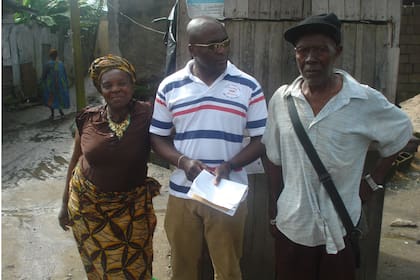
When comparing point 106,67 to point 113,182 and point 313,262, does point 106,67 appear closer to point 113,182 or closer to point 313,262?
point 113,182

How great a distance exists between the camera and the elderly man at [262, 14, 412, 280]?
219 centimetres

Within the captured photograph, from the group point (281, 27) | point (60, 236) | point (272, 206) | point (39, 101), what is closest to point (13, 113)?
point (39, 101)

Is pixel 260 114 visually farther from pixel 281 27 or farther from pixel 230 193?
pixel 281 27

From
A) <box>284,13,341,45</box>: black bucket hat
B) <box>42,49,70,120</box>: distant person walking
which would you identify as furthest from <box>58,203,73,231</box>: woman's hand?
<box>42,49,70,120</box>: distant person walking

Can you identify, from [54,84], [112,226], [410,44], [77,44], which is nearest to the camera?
[112,226]

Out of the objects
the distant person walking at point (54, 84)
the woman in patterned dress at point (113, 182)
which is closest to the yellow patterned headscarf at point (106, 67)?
the woman in patterned dress at point (113, 182)

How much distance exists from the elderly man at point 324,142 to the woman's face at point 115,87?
828 mm

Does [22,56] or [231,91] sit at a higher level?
[231,91]

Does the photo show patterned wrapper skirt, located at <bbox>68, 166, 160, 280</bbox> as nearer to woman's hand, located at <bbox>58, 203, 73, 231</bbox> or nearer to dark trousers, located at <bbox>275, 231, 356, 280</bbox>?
woman's hand, located at <bbox>58, 203, 73, 231</bbox>

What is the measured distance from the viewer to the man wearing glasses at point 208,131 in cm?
251

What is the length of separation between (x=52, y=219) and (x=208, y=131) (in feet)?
10.6

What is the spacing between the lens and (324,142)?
2.19 meters

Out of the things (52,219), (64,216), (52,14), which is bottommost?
(52,219)

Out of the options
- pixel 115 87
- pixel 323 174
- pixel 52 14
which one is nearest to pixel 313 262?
pixel 323 174
